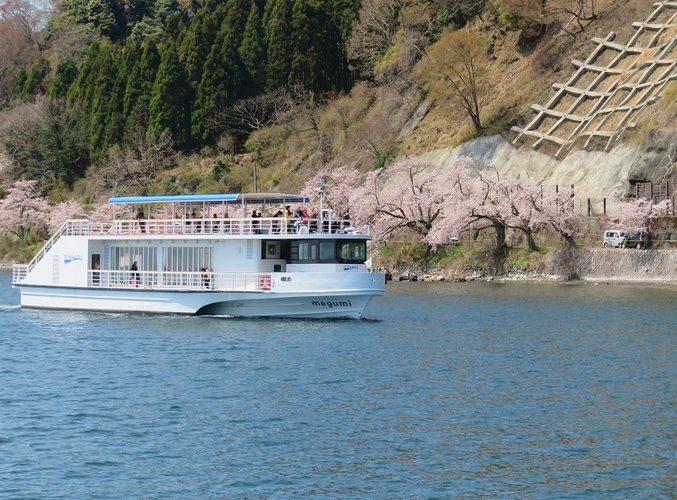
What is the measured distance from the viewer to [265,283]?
151 feet

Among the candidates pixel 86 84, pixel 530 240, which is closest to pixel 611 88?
pixel 530 240

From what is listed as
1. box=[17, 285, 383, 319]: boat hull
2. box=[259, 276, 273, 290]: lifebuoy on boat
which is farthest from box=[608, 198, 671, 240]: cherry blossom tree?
box=[259, 276, 273, 290]: lifebuoy on boat

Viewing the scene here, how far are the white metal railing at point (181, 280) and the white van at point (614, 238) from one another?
2958 cm

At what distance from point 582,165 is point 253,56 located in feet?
147

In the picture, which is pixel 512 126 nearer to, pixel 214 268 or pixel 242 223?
pixel 214 268

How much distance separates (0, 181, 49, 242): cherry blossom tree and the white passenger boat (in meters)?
53.6

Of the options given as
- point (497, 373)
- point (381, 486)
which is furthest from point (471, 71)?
point (381, 486)

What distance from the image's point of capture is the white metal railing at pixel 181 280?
46.4m

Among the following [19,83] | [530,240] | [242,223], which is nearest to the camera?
[242,223]

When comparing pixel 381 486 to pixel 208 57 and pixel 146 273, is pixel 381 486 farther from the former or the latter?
pixel 208 57

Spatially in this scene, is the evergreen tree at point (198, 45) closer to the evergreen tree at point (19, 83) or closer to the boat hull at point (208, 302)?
the evergreen tree at point (19, 83)

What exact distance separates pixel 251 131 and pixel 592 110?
41.4 m

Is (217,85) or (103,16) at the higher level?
(103,16)

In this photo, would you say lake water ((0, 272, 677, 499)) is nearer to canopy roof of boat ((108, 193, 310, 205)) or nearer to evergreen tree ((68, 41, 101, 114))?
canopy roof of boat ((108, 193, 310, 205))
